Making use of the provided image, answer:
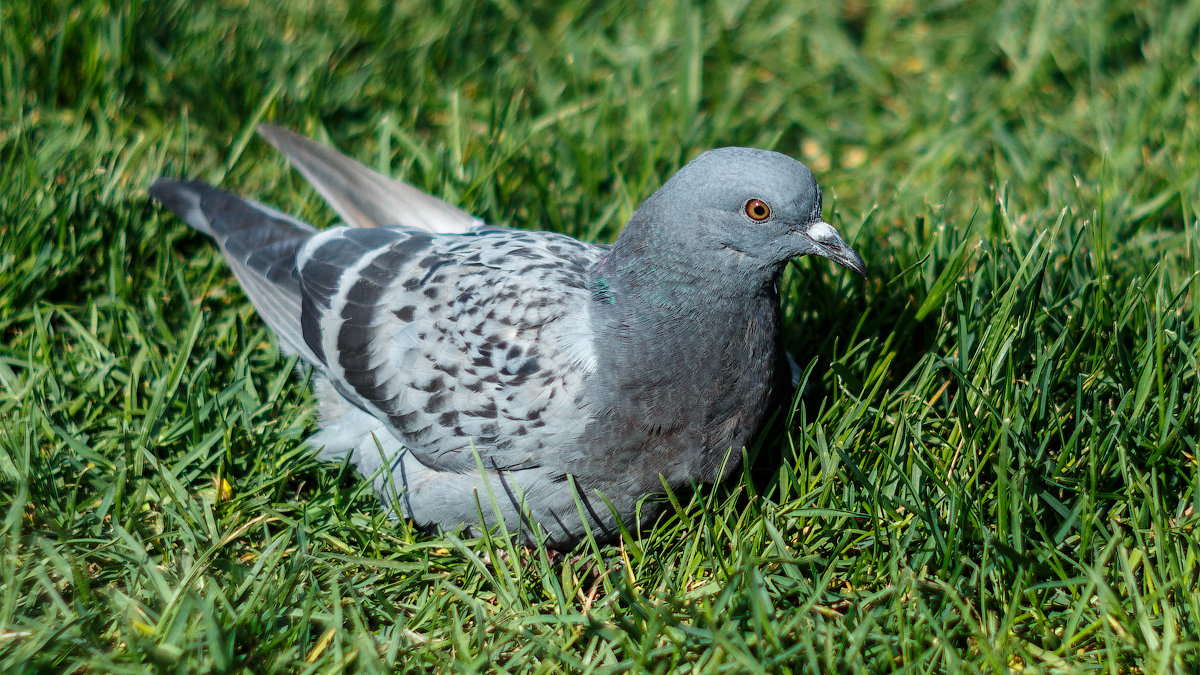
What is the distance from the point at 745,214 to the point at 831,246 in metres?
0.32

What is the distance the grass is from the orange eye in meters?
0.82

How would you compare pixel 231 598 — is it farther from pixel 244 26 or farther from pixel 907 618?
pixel 244 26

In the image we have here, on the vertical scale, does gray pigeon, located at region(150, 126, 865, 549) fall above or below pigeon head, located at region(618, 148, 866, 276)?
below

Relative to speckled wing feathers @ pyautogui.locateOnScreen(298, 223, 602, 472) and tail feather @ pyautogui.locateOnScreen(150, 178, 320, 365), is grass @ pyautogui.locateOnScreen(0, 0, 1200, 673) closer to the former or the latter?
tail feather @ pyautogui.locateOnScreen(150, 178, 320, 365)

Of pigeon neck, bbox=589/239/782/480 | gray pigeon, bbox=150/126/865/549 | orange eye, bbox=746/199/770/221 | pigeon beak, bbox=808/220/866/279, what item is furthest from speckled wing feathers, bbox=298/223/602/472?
pigeon beak, bbox=808/220/866/279

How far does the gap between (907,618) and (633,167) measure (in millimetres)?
2975

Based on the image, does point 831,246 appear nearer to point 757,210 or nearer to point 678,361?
point 757,210

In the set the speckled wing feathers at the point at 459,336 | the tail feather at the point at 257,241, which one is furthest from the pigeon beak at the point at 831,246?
the tail feather at the point at 257,241

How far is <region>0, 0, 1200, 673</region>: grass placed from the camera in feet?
9.96

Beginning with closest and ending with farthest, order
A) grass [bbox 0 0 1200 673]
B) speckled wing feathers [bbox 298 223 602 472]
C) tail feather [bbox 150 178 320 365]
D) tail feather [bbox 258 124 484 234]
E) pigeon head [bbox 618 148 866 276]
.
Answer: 1. grass [bbox 0 0 1200 673]
2. pigeon head [bbox 618 148 866 276]
3. speckled wing feathers [bbox 298 223 602 472]
4. tail feather [bbox 150 178 320 365]
5. tail feather [bbox 258 124 484 234]

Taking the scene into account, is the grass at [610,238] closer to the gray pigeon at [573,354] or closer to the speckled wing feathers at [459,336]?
the gray pigeon at [573,354]

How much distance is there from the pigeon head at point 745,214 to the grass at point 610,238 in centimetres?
68

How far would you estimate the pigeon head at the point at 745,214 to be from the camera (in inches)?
125

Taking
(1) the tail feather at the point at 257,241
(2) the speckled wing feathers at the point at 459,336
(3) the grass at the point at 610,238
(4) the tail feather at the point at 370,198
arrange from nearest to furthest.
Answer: (3) the grass at the point at 610,238
(2) the speckled wing feathers at the point at 459,336
(1) the tail feather at the point at 257,241
(4) the tail feather at the point at 370,198
